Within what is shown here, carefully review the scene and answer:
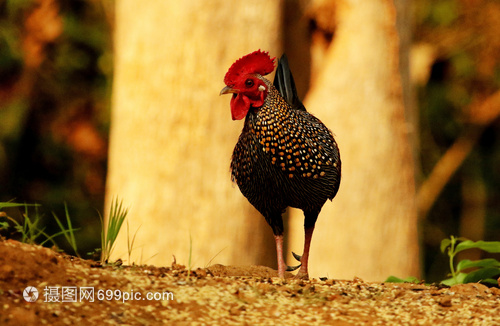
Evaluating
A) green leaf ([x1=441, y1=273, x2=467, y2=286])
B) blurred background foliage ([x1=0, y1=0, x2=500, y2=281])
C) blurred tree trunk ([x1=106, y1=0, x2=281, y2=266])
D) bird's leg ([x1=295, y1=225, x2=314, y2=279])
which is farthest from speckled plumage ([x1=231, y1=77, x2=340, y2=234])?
blurred background foliage ([x1=0, y1=0, x2=500, y2=281])

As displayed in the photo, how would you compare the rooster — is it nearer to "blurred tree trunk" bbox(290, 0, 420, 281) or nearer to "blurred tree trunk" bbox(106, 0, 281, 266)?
"blurred tree trunk" bbox(106, 0, 281, 266)

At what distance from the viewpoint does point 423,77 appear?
8.60m

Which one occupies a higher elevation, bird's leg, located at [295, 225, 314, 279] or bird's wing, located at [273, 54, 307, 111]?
bird's wing, located at [273, 54, 307, 111]

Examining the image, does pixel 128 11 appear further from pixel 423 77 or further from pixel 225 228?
pixel 423 77

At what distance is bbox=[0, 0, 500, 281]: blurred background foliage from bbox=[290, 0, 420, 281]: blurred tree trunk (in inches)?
146

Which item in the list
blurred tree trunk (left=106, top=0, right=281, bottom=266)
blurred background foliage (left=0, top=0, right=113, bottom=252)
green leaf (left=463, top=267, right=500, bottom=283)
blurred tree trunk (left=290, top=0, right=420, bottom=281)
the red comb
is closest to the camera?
the red comb

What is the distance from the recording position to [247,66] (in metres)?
2.65

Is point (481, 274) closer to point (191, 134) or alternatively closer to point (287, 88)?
point (287, 88)

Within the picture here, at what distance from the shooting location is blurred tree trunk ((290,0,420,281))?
4.39m

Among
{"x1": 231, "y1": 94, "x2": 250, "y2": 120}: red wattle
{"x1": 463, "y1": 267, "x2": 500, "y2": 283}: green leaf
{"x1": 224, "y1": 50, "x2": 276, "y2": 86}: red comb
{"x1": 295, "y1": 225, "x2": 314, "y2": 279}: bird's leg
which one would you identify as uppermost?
{"x1": 224, "y1": 50, "x2": 276, "y2": 86}: red comb

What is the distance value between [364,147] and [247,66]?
1.98 metres

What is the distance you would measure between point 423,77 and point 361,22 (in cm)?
440

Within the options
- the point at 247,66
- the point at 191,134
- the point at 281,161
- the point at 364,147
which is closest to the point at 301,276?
the point at 281,161

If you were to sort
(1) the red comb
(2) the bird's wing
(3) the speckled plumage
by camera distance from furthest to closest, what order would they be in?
(2) the bird's wing < (1) the red comb < (3) the speckled plumage
